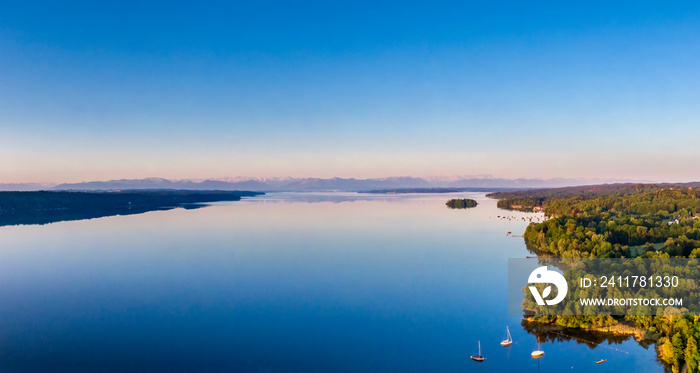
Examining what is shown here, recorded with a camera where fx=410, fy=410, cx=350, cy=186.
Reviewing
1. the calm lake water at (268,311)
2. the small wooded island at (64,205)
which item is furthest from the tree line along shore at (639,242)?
the small wooded island at (64,205)

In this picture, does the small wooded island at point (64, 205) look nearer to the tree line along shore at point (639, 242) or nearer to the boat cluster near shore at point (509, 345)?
the tree line along shore at point (639, 242)

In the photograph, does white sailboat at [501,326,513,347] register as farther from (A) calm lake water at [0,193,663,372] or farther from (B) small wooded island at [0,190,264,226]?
(B) small wooded island at [0,190,264,226]

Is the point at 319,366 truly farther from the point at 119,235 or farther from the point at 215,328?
the point at 119,235

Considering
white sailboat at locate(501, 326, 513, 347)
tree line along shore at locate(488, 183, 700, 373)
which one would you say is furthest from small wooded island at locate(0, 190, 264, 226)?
white sailboat at locate(501, 326, 513, 347)

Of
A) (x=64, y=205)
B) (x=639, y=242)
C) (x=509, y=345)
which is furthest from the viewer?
(x=64, y=205)

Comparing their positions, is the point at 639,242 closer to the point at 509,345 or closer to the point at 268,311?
the point at 509,345

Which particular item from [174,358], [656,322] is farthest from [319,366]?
[656,322]

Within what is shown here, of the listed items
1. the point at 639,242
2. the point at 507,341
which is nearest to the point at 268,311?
the point at 507,341

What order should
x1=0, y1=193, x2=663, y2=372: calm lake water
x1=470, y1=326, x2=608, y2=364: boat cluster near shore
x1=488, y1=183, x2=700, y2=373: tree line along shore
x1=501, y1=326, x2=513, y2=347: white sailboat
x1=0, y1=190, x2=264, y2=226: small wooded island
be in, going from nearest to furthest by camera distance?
x1=488, y1=183, x2=700, y2=373: tree line along shore → x1=0, y1=193, x2=663, y2=372: calm lake water → x1=470, y1=326, x2=608, y2=364: boat cluster near shore → x1=501, y1=326, x2=513, y2=347: white sailboat → x1=0, y1=190, x2=264, y2=226: small wooded island
